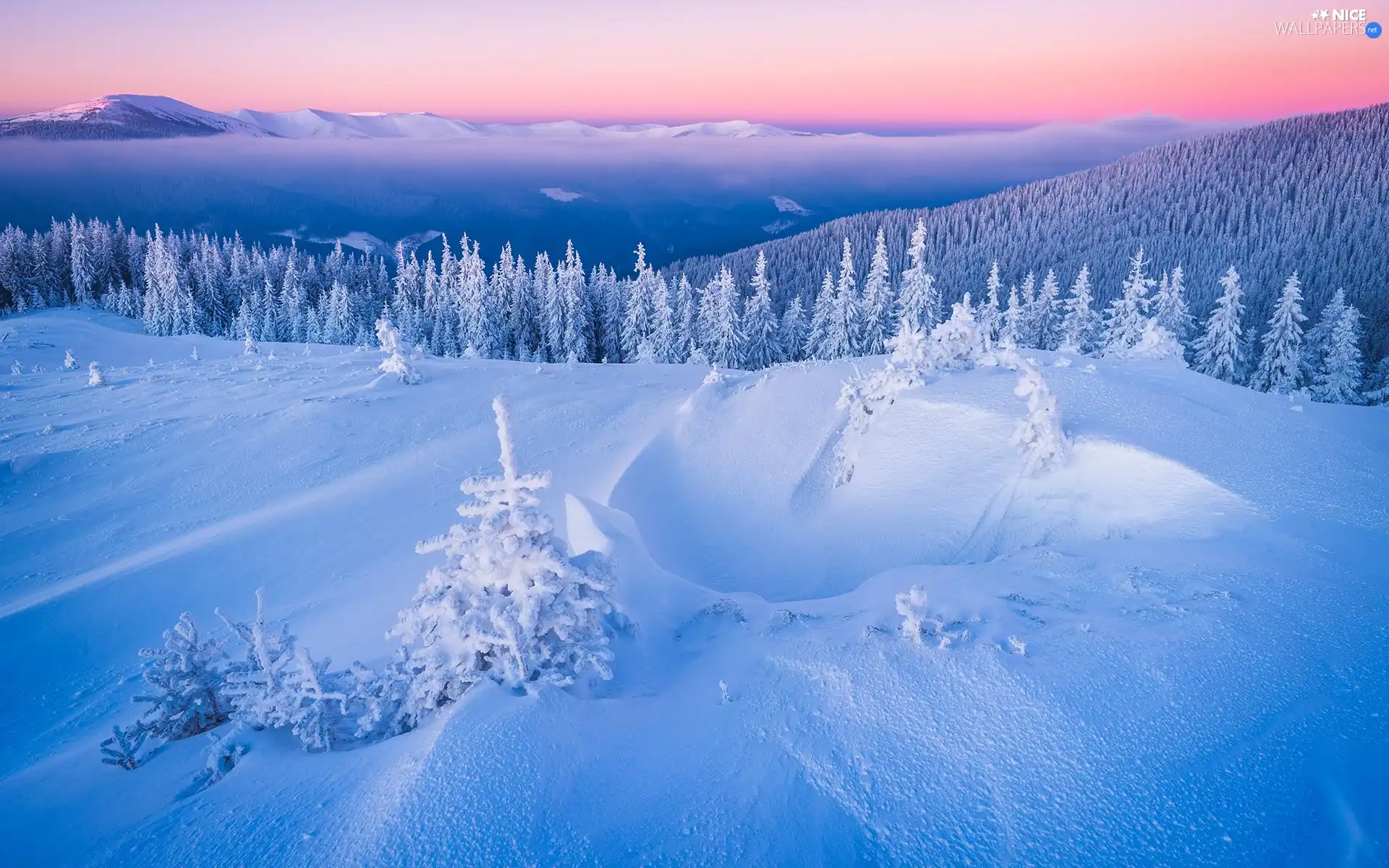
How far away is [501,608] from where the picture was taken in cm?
625

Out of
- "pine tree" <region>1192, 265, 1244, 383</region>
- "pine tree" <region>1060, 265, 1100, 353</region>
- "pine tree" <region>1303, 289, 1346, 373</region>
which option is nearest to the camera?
"pine tree" <region>1192, 265, 1244, 383</region>

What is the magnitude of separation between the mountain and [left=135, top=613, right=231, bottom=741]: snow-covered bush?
80.5m

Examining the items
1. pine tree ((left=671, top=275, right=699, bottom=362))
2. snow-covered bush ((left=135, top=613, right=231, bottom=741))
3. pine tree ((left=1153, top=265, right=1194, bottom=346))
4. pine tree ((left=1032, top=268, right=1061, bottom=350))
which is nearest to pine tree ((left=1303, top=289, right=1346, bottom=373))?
pine tree ((left=1153, top=265, right=1194, bottom=346))

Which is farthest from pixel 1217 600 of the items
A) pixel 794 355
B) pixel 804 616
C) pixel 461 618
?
pixel 794 355

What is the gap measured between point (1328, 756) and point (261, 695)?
8.70 m

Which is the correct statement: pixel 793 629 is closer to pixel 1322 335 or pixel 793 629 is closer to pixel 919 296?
pixel 919 296

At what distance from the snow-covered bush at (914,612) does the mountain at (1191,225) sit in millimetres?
78851

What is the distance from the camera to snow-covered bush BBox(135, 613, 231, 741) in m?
6.30

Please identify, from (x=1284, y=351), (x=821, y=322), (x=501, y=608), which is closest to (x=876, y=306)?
(x=821, y=322)

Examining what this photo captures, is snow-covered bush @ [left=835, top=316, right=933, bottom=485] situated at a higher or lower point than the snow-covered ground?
higher

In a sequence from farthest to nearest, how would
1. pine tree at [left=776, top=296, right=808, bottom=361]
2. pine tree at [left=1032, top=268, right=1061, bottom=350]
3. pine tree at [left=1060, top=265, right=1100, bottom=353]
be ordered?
pine tree at [left=776, top=296, right=808, bottom=361]
pine tree at [left=1032, top=268, right=1061, bottom=350]
pine tree at [left=1060, top=265, right=1100, bottom=353]

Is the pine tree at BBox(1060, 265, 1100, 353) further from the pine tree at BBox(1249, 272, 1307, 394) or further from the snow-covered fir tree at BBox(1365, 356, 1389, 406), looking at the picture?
the snow-covered fir tree at BBox(1365, 356, 1389, 406)

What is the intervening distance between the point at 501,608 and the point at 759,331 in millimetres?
48799

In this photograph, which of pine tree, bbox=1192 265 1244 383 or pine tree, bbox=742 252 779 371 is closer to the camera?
pine tree, bbox=1192 265 1244 383
